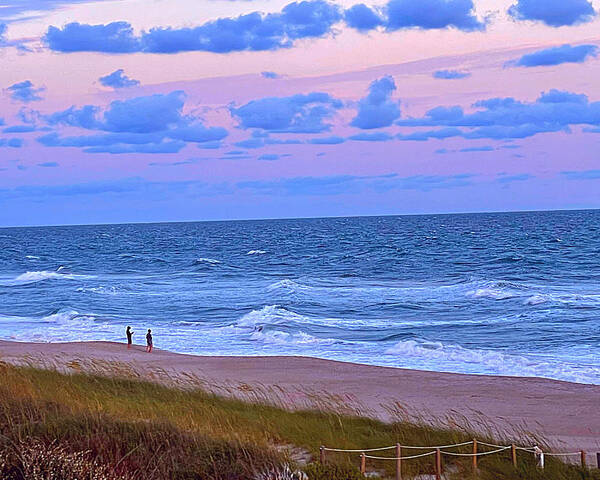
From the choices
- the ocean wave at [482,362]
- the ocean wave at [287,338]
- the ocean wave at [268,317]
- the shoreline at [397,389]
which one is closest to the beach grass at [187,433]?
the shoreline at [397,389]

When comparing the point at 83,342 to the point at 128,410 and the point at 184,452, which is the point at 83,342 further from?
the point at 184,452

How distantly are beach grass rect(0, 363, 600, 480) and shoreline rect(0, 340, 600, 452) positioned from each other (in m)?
1.40

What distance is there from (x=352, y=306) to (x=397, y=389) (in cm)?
1868

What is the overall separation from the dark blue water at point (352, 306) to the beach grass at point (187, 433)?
10838 millimetres

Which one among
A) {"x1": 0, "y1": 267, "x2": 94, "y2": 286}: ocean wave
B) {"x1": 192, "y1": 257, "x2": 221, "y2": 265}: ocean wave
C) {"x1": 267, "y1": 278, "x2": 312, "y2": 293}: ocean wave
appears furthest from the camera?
{"x1": 192, "y1": 257, "x2": 221, "y2": 265}: ocean wave

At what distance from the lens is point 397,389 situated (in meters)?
21.7

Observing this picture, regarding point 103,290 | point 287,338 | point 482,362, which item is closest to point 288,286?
point 103,290

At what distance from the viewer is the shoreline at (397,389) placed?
58.4ft

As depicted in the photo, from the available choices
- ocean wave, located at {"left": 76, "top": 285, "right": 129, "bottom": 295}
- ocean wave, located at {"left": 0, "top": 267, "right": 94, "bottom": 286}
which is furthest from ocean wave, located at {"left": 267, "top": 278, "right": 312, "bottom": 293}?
ocean wave, located at {"left": 0, "top": 267, "right": 94, "bottom": 286}

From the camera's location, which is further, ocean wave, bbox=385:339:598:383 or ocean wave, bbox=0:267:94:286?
ocean wave, bbox=0:267:94:286

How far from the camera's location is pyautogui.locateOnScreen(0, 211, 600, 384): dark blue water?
92.5 ft

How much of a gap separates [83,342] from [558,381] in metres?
17.3

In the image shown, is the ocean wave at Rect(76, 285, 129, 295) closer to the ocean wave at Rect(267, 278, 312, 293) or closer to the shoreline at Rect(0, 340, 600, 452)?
the ocean wave at Rect(267, 278, 312, 293)

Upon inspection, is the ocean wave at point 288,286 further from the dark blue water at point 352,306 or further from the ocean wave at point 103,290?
the ocean wave at point 103,290
